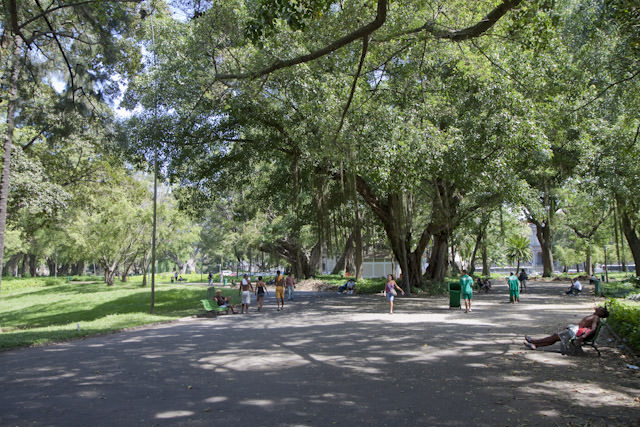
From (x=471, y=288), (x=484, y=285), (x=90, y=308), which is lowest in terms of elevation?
(x=90, y=308)

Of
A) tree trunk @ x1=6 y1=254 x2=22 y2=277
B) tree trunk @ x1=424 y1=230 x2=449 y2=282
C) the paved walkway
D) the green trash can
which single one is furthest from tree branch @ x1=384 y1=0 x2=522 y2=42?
tree trunk @ x1=6 y1=254 x2=22 y2=277

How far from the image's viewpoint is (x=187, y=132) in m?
16.7

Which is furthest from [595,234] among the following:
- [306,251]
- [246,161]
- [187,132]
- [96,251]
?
[96,251]

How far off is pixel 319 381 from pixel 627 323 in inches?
282

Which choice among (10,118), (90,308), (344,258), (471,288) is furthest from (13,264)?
(471,288)

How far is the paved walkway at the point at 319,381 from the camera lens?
489 cm

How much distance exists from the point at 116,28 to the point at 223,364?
8.45 metres

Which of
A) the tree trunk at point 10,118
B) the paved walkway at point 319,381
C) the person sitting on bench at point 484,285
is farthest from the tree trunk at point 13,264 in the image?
the paved walkway at point 319,381

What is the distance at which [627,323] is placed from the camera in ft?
31.0

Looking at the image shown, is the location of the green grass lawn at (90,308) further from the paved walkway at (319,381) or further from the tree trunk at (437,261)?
the tree trunk at (437,261)

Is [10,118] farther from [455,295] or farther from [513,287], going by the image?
[513,287]

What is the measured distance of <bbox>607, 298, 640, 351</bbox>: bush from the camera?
8.28 m

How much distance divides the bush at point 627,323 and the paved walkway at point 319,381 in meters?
0.48

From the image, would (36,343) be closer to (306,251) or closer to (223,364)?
(223,364)
